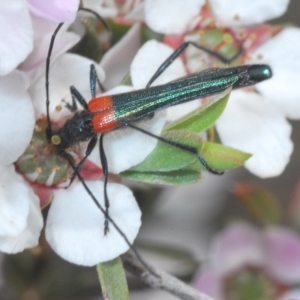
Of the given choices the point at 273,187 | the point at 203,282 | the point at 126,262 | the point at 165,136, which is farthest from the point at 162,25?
the point at 273,187

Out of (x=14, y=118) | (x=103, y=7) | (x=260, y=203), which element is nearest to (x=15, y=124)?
(x=14, y=118)

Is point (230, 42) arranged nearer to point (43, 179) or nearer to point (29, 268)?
point (43, 179)

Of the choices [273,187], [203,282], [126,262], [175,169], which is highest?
[175,169]

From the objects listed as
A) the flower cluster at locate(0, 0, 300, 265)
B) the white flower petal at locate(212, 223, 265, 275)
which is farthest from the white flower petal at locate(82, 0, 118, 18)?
the white flower petal at locate(212, 223, 265, 275)

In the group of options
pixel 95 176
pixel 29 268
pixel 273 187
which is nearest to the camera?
pixel 95 176

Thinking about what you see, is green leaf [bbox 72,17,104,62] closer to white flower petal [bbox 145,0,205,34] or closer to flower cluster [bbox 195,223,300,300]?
white flower petal [bbox 145,0,205,34]
